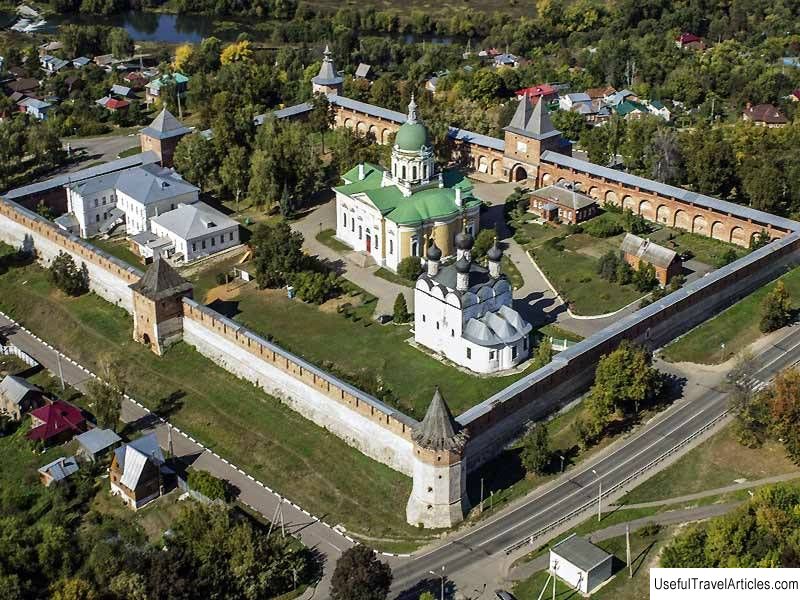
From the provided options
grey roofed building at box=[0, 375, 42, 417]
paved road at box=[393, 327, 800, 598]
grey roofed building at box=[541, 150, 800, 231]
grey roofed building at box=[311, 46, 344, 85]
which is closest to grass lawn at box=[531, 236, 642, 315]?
grey roofed building at box=[541, 150, 800, 231]

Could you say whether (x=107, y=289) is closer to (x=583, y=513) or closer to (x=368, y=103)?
(x=583, y=513)

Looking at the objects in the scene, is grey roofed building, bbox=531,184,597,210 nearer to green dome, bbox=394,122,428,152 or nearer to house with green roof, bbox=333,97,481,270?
house with green roof, bbox=333,97,481,270

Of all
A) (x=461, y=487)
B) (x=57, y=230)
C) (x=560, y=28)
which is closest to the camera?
(x=461, y=487)

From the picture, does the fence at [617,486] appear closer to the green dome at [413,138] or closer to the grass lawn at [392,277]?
the grass lawn at [392,277]

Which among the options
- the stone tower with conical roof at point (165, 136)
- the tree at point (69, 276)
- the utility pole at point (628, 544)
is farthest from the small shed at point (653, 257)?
the stone tower with conical roof at point (165, 136)

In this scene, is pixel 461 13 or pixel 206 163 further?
pixel 461 13

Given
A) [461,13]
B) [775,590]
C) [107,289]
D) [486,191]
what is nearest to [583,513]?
[775,590]
